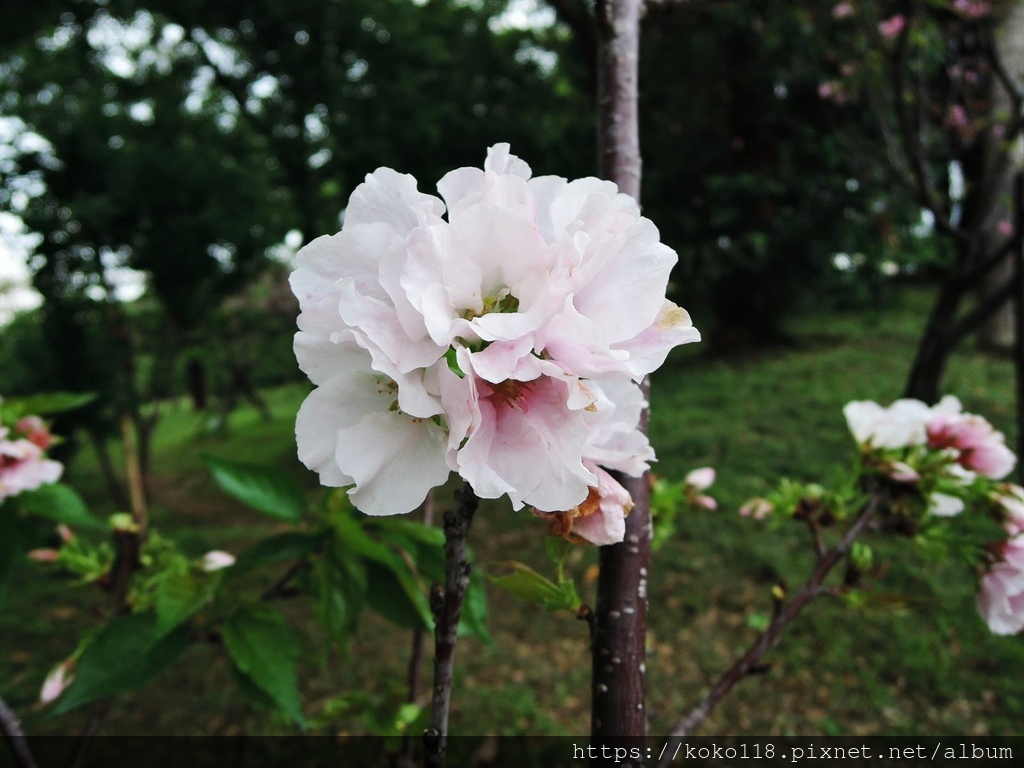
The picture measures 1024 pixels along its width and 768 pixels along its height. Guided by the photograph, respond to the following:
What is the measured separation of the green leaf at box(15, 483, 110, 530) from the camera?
1.16 metres

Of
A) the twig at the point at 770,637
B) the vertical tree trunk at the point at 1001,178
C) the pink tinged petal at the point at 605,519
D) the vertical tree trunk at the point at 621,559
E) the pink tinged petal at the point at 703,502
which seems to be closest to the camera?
the pink tinged petal at the point at 605,519

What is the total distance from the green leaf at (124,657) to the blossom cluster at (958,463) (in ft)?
3.89

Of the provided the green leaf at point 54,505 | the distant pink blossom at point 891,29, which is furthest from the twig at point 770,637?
the distant pink blossom at point 891,29

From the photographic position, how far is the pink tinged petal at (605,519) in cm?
56

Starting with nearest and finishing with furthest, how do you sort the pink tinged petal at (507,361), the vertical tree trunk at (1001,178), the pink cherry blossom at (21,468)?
1. the pink tinged petal at (507,361)
2. the pink cherry blossom at (21,468)
3. the vertical tree trunk at (1001,178)

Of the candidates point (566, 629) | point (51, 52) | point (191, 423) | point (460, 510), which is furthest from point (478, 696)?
point (191, 423)

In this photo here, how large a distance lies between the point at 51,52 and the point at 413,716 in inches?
305

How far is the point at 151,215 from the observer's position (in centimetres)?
489

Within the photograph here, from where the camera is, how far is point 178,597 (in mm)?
963

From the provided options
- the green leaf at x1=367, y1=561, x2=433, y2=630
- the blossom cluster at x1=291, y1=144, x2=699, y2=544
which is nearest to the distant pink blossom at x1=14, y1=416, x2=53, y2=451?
the green leaf at x1=367, y1=561, x2=433, y2=630

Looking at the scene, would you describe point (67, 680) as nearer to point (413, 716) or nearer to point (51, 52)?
point (413, 716)

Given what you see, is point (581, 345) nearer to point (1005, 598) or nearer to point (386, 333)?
point (386, 333)

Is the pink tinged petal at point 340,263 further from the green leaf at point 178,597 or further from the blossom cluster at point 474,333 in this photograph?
the green leaf at point 178,597

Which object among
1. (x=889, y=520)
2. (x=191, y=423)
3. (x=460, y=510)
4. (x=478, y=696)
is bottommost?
(x=191, y=423)
